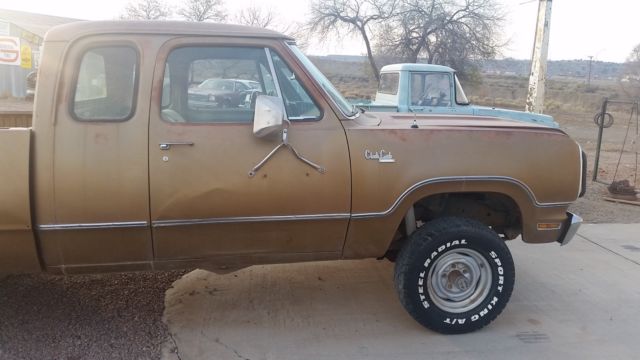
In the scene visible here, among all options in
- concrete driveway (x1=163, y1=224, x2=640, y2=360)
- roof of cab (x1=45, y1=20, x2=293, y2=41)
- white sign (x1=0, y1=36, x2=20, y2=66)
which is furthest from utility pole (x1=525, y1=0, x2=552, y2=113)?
white sign (x1=0, y1=36, x2=20, y2=66)

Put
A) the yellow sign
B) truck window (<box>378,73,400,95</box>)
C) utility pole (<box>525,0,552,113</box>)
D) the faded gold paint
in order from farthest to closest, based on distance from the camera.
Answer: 1. the yellow sign
2. utility pole (<box>525,0,552,113</box>)
3. truck window (<box>378,73,400,95</box>)
4. the faded gold paint

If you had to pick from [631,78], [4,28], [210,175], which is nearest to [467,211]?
[210,175]

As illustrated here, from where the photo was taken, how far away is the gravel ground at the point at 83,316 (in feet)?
11.3

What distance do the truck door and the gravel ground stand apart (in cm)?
67

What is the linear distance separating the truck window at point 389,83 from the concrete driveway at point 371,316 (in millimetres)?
5598

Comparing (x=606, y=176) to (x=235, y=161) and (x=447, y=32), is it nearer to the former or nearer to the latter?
(x=235, y=161)

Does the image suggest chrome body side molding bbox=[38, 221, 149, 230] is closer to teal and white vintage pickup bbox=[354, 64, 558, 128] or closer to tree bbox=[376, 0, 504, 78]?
teal and white vintage pickup bbox=[354, 64, 558, 128]

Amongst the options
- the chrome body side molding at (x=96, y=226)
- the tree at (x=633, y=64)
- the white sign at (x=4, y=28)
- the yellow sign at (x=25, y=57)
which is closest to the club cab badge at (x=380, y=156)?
the chrome body side molding at (x=96, y=226)

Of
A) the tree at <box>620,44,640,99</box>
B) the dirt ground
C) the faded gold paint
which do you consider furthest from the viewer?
the tree at <box>620,44,640,99</box>

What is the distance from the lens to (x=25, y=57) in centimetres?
2219

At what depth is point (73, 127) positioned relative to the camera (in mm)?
3189

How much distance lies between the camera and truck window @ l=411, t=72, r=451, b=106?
32.4 feet

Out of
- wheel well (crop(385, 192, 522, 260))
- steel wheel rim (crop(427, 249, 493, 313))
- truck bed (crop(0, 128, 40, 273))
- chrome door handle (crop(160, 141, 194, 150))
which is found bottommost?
steel wheel rim (crop(427, 249, 493, 313))

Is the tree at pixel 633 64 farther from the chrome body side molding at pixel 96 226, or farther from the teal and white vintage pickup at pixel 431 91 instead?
the chrome body side molding at pixel 96 226
